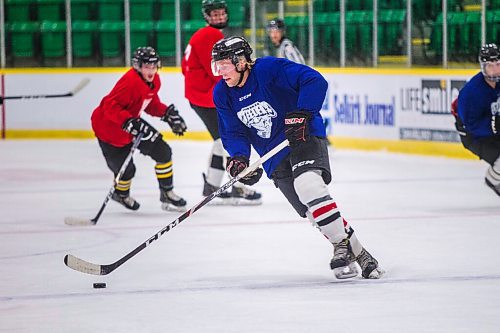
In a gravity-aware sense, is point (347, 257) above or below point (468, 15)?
below

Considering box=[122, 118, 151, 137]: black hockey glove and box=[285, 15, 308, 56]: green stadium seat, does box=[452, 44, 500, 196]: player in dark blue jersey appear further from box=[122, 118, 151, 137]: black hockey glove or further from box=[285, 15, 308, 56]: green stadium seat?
box=[285, 15, 308, 56]: green stadium seat

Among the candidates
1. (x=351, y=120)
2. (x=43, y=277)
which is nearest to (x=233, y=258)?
(x=43, y=277)

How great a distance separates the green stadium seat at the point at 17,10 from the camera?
1445 cm

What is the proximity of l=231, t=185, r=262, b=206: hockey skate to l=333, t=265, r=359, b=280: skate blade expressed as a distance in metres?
2.87

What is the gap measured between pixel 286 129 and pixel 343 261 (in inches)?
21.4

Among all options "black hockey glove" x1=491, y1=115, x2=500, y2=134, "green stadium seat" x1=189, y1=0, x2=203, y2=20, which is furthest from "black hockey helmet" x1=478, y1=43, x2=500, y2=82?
"green stadium seat" x1=189, y1=0, x2=203, y2=20

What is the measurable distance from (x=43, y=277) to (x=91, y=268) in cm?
28

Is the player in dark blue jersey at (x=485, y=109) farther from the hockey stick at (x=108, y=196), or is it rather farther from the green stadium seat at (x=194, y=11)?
the green stadium seat at (x=194, y=11)

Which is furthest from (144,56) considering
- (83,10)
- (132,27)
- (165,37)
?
(83,10)

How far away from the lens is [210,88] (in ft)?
24.9

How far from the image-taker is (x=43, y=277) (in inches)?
189

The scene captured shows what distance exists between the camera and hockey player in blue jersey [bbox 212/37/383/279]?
4.49 metres

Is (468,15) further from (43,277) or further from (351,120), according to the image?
(43,277)

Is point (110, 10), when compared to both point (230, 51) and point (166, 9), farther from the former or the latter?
point (230, 51)
